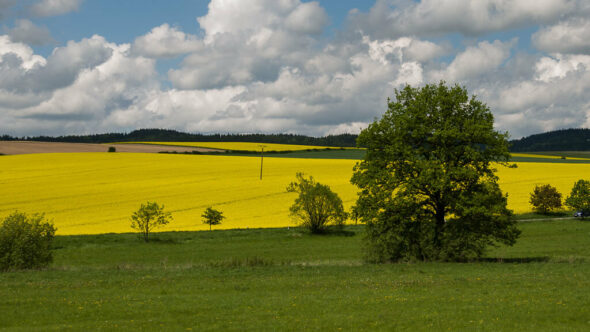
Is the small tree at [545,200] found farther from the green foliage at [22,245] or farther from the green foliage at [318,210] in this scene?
the green foliage at [22,245]

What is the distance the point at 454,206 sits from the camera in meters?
30.3

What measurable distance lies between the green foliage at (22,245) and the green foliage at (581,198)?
55.3 meters

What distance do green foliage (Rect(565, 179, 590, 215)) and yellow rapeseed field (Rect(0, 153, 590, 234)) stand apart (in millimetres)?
5929

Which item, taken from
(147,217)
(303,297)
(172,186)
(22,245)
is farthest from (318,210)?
(303,297)

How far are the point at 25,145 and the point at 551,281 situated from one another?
13666cm

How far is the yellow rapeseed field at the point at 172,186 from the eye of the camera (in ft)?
210

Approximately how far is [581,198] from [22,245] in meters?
57.1

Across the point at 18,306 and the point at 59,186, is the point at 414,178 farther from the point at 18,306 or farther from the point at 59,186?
the point at 59,186

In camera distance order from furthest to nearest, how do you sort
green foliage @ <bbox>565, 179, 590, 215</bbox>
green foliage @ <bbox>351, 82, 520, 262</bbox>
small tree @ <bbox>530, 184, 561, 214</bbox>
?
small tree @ <bbox>530, 184, 561, 214</bbox>
green foliage @ <bbox>565, 179, 590, 215</bbox>
green foliage @ <bbox>351, 82, 520, 262</bbox>

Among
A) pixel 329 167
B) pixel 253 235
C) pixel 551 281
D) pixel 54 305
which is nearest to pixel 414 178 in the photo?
pixel 551 281

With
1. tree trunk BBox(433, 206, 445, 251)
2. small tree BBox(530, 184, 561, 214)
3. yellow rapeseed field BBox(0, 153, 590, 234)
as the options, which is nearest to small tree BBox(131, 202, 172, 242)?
yellow rapeseed field BBox(0, 153, 590, 234)

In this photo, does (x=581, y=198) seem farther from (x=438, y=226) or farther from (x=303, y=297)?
(x=303, y=297)

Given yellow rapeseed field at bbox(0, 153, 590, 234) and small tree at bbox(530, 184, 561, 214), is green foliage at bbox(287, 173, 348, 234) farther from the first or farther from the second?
small tree at bbox(530, 184, 561, 214)

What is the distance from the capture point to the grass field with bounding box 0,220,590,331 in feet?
51.8
